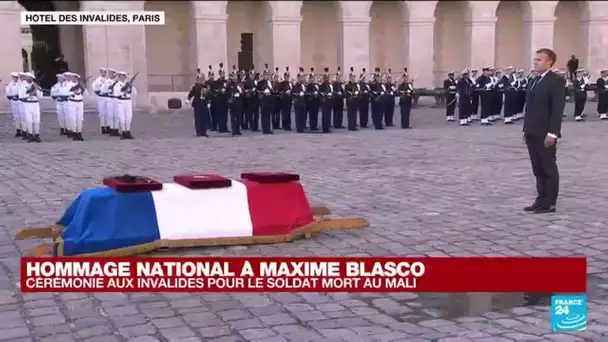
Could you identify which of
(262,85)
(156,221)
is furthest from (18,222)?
(262,85)

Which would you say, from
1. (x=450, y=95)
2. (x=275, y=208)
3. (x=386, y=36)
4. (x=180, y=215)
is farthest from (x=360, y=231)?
(x=386, y=36)

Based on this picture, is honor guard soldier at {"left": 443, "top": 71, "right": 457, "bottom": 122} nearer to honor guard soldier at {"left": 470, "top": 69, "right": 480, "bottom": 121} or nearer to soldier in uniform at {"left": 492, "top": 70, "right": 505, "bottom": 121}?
honor guard soldier at {"left": 470, "top": 69, "right": 480, "bottom": 121}

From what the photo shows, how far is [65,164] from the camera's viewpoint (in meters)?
13.6

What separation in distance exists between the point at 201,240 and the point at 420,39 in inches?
1120

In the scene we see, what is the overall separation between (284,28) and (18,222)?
24678 millimetres

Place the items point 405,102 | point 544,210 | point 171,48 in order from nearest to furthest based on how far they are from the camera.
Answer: point 544,210 → point 405,102 → point 171,48

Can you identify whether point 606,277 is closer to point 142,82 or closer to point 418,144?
point 418,144

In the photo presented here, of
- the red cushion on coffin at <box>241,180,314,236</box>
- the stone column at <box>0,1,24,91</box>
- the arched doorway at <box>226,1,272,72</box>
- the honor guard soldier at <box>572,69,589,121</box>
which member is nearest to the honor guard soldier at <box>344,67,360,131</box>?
the honor guard soldier at <box>572,69,589,121</box>

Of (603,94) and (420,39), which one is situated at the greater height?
(420,39)

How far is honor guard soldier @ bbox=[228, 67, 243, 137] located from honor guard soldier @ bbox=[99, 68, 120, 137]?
10.1 feet

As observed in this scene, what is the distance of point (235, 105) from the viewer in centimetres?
1998

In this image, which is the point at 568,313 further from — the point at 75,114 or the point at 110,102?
the point at 110,102

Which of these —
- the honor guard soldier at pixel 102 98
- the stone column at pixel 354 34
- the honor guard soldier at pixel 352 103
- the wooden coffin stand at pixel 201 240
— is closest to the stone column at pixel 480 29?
the stone column at pixel 354 34

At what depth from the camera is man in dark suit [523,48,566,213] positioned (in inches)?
335
